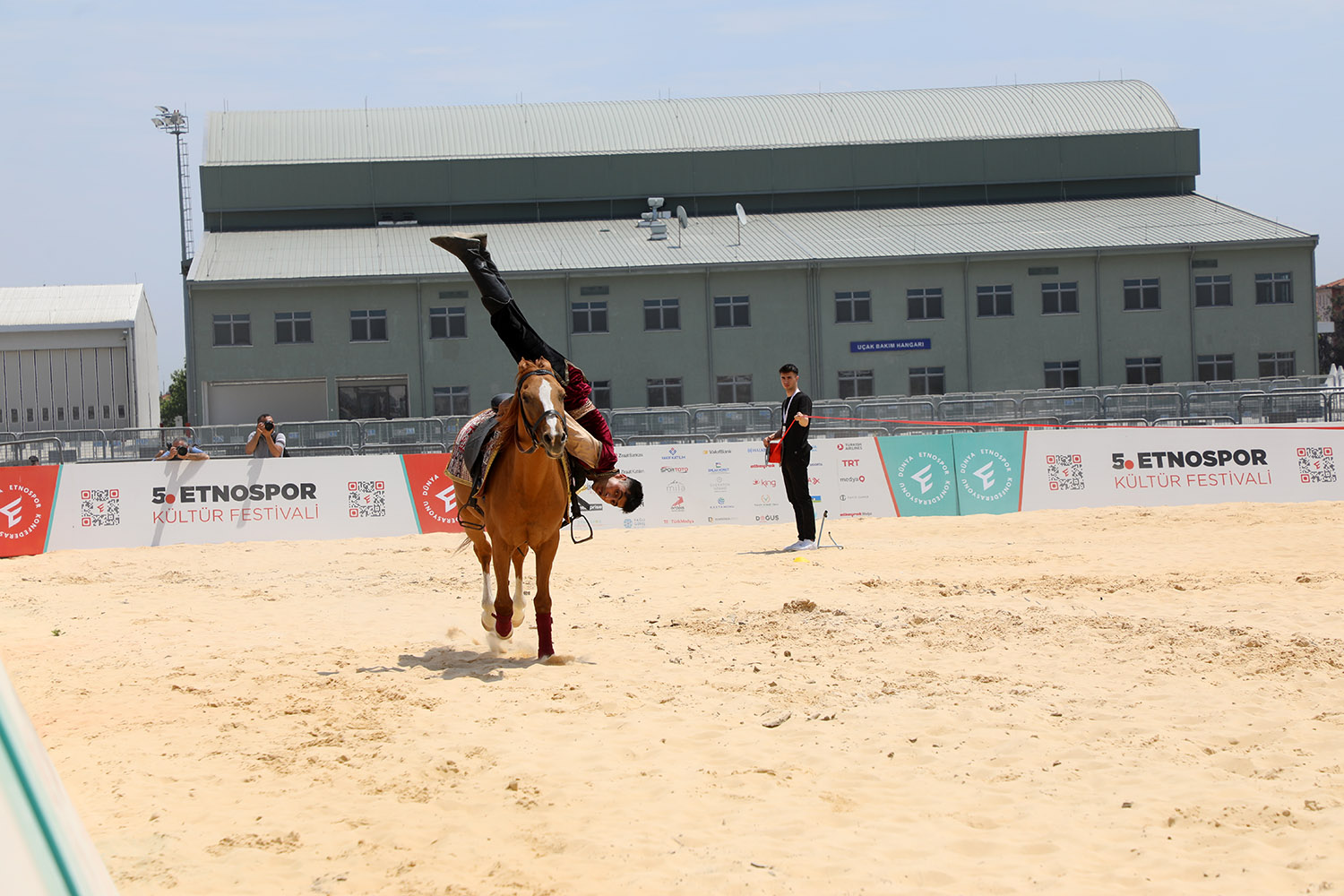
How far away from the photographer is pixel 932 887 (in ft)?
15.0

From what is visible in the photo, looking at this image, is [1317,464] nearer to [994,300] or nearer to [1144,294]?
[994,300]

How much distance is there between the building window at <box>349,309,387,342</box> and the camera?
47906 mm

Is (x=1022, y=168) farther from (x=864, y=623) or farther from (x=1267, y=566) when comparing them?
(x=864, y=623)

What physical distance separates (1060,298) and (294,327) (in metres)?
32.6

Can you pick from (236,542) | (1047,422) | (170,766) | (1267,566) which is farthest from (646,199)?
(170,766)

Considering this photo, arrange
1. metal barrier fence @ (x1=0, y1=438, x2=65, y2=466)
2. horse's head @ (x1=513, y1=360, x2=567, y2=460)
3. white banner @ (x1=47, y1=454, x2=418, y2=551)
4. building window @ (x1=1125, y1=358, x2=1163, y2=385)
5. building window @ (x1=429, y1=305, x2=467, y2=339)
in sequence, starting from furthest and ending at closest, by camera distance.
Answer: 1. building window @ (x1=1125, y1=358, x2=1163, y2=385)
2. building window @ (x1=429, y1=305, x2=467, y2=339)
3. metal barrier fence @ (x1=0, y1=438, x2=65, y2=466)
4. white banner @ (x1=47, y1=454, x2=418, y2=551)
5. horse's head @ (x1=513, y1=360, x2=567, y2=460)

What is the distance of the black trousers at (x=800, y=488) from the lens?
16.7 meters

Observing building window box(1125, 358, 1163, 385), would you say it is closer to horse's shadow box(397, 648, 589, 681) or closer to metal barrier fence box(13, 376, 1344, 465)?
metal barrier fence box(13, 376, 1344, 465)

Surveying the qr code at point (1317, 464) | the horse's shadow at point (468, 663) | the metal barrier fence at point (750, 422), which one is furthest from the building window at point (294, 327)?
the horse's shadow at point (468, 663)

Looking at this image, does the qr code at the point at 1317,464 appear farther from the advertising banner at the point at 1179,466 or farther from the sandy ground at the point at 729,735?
the sandy ground at the point at 729,735

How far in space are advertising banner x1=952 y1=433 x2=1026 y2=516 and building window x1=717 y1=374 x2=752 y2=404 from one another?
28.6 meters

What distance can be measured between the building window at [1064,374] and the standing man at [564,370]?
43.2 m

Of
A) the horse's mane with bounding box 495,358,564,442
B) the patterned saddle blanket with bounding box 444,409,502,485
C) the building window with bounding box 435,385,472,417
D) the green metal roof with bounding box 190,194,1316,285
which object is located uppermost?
the green metal roof with bounding box 190,194,1316,285

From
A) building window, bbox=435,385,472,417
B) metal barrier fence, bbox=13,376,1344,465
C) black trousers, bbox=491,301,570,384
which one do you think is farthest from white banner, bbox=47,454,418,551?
building window, bbox=435,385,472,417
